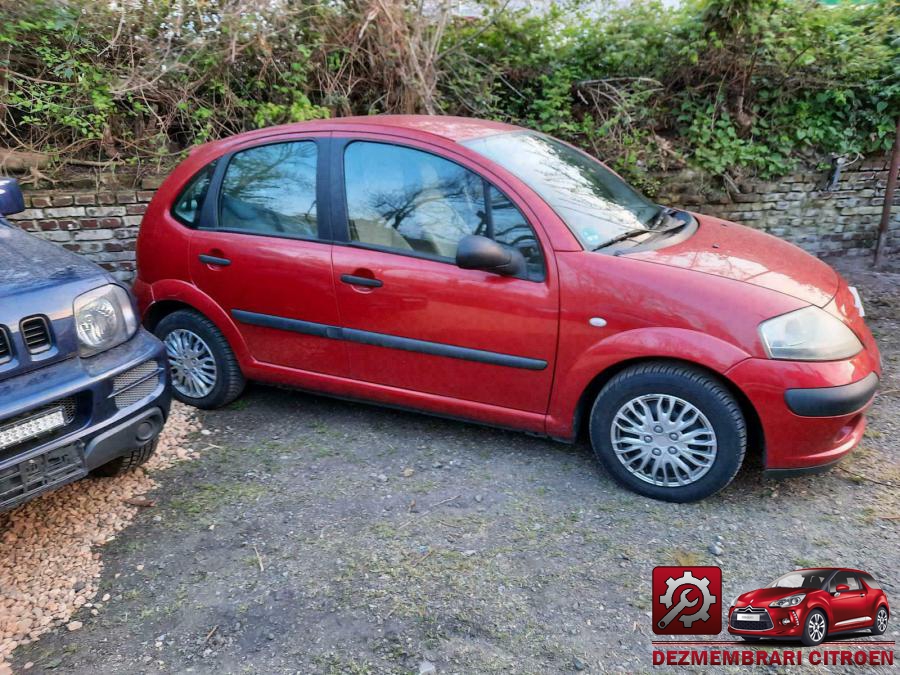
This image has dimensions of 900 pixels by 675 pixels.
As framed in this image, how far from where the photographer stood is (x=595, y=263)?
3.12 metres

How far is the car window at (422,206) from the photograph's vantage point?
3.29 meters

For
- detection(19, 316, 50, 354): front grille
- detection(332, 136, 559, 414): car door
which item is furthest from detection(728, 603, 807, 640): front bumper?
detection(19, 316, 50, 354): front grille

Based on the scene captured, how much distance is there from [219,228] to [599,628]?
2.89 metres

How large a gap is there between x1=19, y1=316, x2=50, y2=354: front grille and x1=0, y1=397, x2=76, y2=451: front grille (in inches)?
8.7

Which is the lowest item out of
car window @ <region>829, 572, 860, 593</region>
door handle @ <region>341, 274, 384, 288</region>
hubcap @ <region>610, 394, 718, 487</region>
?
car window @ <region>829, 572, 860, 593</region>

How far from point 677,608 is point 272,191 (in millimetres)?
2868

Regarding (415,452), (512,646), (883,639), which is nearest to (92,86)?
(415,452)

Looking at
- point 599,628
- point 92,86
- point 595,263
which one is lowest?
→ point 599,628

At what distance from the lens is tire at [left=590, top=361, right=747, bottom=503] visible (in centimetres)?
296

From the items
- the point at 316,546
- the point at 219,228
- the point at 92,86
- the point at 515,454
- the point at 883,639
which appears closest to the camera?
the point at 883,639

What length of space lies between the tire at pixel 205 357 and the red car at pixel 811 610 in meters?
2.95

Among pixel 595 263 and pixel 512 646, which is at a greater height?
pixel 595 263

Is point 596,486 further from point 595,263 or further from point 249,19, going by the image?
point 249,19

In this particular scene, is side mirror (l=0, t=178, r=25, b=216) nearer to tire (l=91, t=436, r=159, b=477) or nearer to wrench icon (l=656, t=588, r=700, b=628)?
tire (l=91, t=436, r=159, b=477)
